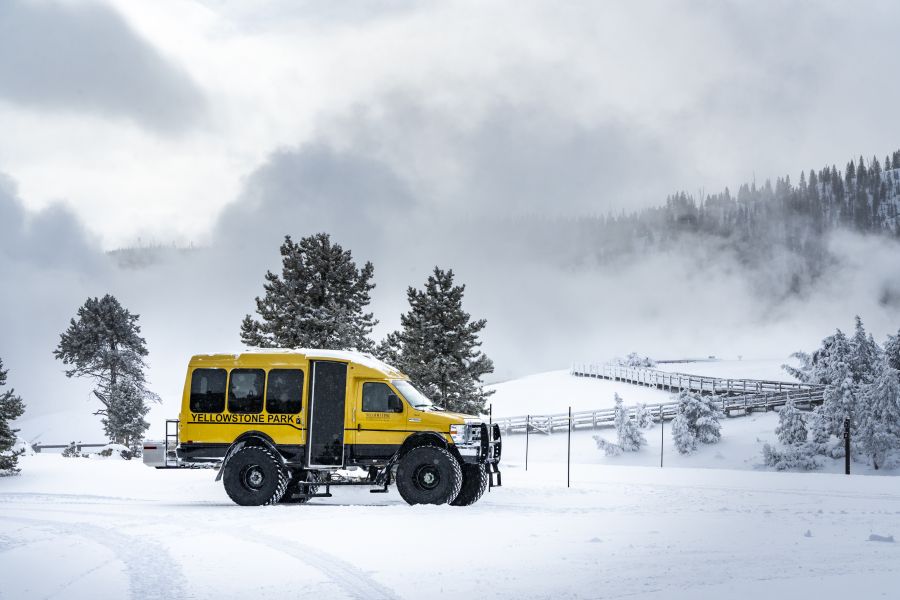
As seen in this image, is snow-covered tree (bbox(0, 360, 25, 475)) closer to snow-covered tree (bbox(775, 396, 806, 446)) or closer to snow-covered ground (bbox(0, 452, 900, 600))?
snow-covered ground (bbox(0, 452, 900, 600))

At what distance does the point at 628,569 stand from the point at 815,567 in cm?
218

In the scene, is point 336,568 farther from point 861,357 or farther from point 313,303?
point 861,357

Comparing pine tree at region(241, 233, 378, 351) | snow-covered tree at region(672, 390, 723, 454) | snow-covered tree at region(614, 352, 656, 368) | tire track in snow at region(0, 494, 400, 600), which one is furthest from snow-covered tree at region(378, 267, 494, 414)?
snow-covered tree at region(614, 352, 656, 368)

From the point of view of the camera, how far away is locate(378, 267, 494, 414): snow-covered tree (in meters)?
37.9

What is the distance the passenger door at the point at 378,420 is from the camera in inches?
688

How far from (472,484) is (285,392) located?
13.9 feet

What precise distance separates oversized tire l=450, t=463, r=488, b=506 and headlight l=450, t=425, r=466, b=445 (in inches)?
21.5

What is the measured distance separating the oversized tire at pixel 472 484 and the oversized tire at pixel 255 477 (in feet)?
11.5

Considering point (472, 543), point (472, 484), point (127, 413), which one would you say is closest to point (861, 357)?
point (472, 484)

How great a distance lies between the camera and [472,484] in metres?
17.5

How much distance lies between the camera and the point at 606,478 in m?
25.7

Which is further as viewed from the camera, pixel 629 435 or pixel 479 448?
pixel 629 435

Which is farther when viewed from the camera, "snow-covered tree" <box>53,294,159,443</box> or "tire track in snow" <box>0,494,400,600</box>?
"snow-covered tree" <box>53,294,159,443</box>

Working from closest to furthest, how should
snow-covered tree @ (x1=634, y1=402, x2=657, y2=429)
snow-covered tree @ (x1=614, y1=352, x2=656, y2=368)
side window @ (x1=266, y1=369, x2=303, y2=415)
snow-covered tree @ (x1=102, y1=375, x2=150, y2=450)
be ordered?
side window @ (x1=266, y1=369, x2=303, y2=415) < snow-covered tree @ (x1=634, y1=402, x2=657, y2=429) < snow-covered tree @ (x1=102, y1=375, x2=150, y2=450) < snow-covered tree @ (x1=614, y1=352, x2=656, y2=368)
